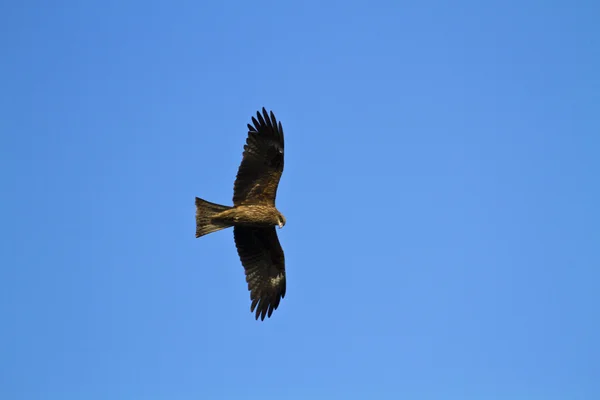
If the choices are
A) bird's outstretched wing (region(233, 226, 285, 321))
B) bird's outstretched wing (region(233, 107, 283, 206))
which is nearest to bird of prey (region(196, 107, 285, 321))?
bird's outstretched wing (region(233, 107, 283, 206))

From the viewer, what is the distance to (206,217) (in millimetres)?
14852

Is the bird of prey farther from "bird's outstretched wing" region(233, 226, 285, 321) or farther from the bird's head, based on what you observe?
"bird's outstretched wing" region(233, 226, 285, 321)

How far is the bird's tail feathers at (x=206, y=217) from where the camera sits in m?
14.8

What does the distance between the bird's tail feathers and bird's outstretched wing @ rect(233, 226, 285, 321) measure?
1310mm

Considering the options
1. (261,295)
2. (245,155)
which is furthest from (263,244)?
(245,155)

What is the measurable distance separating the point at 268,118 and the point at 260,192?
4.47 ft

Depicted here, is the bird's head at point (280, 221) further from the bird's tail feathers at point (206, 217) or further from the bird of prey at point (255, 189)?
the bird's tail feathers at point (206, 217)

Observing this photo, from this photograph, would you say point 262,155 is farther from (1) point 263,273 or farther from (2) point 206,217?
(1) point 263,273

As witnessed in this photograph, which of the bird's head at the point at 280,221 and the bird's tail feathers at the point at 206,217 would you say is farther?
the bird's head at the point at 280,221

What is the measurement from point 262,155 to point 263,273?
8.97 ft

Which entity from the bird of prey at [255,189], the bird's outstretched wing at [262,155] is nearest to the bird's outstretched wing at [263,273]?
the bird of prey at [255,189]

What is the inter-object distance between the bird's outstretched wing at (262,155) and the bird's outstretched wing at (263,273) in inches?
65.3

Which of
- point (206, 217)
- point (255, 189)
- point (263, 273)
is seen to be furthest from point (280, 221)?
point (263, 273)

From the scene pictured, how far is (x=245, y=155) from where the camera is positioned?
584 inches
